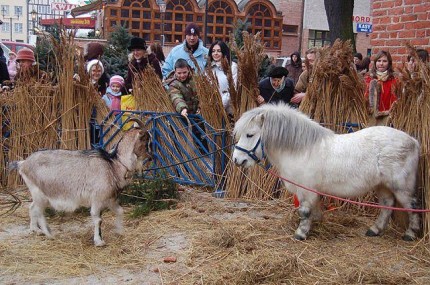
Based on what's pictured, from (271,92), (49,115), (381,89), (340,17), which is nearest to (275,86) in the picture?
(271,92)

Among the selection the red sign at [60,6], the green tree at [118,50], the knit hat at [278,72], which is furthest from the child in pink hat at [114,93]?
the red sign at [60,6]

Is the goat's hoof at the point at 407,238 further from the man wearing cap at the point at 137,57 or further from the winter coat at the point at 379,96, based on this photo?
the man wearing cap at the point at 137,57

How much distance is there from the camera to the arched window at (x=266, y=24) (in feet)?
77.6

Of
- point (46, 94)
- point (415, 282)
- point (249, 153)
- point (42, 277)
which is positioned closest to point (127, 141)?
point (249, 153)

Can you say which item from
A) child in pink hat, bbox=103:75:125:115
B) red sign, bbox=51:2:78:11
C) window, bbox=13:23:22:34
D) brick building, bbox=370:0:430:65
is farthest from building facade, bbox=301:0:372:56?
window, bbox=13:23:22:34

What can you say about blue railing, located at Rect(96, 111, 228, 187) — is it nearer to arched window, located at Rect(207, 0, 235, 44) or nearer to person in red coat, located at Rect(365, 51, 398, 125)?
person in red coat, located at Rect(365, 51, 398, 125)

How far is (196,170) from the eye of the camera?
21.7 ft

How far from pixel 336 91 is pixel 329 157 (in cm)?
115

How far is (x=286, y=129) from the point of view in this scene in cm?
467

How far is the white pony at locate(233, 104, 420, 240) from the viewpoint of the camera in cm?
453

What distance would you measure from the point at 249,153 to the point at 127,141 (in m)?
1.18

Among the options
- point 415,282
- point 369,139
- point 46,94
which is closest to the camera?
point 415,282

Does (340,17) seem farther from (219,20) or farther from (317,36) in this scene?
(317,36)

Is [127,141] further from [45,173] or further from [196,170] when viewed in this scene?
[196,170]
